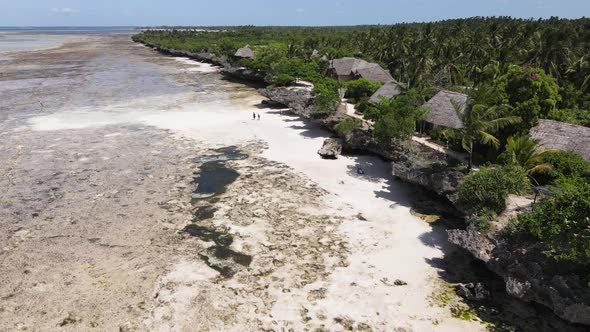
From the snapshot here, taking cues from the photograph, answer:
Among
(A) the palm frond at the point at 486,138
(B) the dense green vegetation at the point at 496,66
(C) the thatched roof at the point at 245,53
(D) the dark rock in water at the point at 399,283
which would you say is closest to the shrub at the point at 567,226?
(D) the dark rock in water at the point at 399,283

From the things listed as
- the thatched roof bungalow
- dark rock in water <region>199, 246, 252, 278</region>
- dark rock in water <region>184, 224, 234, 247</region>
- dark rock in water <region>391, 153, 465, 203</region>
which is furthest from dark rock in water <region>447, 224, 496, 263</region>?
the thatched roof bungalow

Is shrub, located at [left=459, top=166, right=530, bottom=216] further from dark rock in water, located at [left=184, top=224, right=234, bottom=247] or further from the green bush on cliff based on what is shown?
dark rock in water, located at [left=184, top=224, right=234, bottom=247]

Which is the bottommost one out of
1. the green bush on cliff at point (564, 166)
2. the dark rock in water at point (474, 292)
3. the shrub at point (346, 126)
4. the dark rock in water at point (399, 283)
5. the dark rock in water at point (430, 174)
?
the dark rock in water at point (399, 283)

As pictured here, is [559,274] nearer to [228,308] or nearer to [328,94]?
[228,308]

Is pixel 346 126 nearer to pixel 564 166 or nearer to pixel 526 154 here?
pixel 526 154

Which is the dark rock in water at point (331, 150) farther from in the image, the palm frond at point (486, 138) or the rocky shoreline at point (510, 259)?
the palm frond at point (486, 138)
